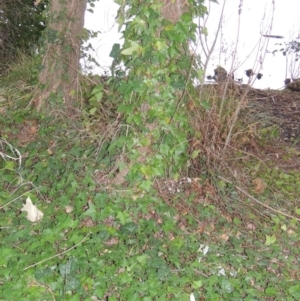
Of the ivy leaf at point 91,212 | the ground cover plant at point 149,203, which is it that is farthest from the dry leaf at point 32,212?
the ivy leaf at point 91,212

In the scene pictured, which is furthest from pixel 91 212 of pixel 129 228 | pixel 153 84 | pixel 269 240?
pixel 269 240

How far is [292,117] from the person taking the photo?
6.09 meters

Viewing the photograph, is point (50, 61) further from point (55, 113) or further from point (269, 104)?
point (269, 104)

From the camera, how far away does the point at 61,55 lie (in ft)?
15.2

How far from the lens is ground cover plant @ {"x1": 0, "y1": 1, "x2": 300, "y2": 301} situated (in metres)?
2.48

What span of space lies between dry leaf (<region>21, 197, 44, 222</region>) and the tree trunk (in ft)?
5.82

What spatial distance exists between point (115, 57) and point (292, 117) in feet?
13.0

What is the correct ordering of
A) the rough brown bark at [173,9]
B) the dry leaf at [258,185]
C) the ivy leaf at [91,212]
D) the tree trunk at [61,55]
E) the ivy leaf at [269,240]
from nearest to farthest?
the ivy leaf at [91,212] → the rough brown bark at [173,9] → the ivy leaf at [269,240] → the dry leaf at [258,185] → the tree trunk at [61,55]

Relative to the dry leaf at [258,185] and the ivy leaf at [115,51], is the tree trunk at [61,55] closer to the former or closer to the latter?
the ivy leaf at [115,51]

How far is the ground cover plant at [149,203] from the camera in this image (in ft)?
8.14

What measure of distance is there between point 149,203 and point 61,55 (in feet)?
8.06

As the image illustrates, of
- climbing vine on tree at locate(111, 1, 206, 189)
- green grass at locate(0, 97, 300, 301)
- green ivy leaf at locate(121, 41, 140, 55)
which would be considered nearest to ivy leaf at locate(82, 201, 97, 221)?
green grass at locate(0, 97, 300, 301)

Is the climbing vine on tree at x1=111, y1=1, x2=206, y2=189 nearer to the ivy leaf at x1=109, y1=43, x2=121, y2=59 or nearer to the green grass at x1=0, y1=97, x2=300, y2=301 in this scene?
the ivy leaf at x1=109, y1=43, x2=121, y2=59

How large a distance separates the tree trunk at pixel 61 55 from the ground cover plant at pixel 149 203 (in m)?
0.81
